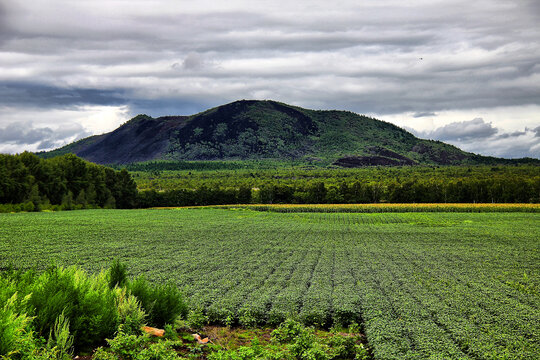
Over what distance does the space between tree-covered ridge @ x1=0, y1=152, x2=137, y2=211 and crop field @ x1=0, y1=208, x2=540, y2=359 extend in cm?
3475

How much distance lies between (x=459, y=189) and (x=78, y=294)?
409ft

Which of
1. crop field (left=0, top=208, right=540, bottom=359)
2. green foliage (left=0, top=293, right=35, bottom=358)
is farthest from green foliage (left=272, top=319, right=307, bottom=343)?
green foliage (left=0, top=293, right=35, bottom=358)

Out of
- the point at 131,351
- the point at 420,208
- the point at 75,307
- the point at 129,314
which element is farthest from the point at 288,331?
the point at 420,208

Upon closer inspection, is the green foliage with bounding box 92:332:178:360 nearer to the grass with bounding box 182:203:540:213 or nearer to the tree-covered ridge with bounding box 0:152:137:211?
the tree-covered ridge with bounding box 0:152:137:211

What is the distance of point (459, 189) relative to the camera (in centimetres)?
11875

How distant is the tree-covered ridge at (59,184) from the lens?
77500 mm

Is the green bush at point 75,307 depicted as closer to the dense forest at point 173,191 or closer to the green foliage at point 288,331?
the green foliage at point 288,331

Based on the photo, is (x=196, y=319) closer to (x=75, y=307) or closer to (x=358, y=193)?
(x=75, y=307)

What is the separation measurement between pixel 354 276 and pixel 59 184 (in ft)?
269

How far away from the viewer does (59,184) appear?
287ft

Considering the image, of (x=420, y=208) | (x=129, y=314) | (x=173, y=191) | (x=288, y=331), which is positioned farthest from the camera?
(x=173, y=191)

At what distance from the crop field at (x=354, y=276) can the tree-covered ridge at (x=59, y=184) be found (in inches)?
1368

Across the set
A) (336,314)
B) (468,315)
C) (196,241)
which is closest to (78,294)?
(336,314)

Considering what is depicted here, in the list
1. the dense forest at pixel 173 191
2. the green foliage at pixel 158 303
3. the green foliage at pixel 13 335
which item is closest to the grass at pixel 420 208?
the dense forest at pixel 173 191
